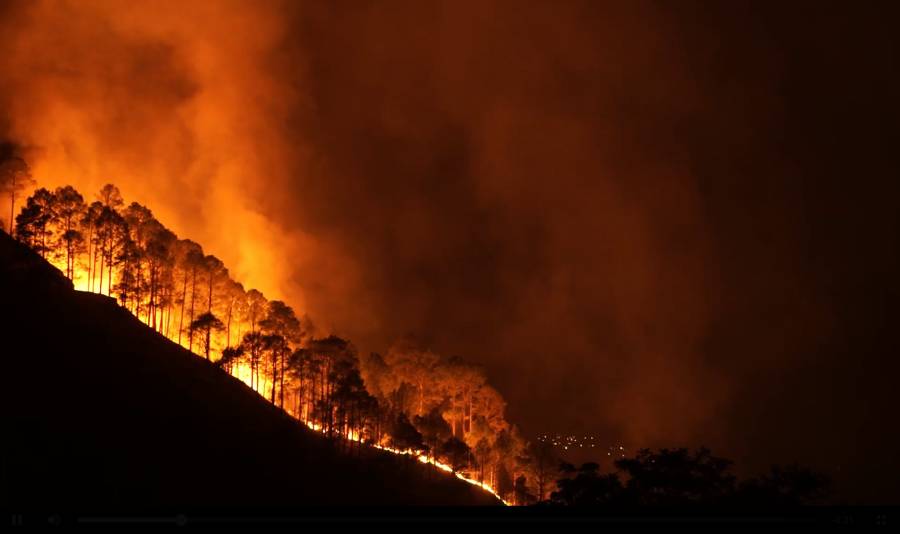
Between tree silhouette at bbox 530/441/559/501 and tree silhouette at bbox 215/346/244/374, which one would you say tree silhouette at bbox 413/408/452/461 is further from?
tree silhouette at bbox 215/346/244/374

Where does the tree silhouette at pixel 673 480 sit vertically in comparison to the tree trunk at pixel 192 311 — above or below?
below

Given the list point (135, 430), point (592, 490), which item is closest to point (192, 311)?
point (135, 430)

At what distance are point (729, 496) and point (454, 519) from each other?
139 feet

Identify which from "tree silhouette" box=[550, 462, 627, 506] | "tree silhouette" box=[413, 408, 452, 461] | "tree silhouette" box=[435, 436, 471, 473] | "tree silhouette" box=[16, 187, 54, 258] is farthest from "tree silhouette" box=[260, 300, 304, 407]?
"tree silhouette" box=[550, 462, 627, 506]

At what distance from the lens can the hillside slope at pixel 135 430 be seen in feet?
297

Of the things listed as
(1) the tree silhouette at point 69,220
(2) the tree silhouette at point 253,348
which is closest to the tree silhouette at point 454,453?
(2) the tree silhouette at point 253,348

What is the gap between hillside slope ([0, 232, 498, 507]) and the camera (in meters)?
90.6

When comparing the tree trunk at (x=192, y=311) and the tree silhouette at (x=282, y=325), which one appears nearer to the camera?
the tree trunk at (x=192, y=311)

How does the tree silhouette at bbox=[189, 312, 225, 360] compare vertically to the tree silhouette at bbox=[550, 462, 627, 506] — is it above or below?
above

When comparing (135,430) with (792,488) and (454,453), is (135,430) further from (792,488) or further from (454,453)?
(792,488)

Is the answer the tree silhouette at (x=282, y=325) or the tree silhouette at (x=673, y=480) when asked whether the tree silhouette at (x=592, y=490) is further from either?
the tree silhouette at (x=282, y=325)

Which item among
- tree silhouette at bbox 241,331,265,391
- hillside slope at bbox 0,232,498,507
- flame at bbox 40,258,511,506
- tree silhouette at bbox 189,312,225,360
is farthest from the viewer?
tree silhouette at bbox 241,331,265,391

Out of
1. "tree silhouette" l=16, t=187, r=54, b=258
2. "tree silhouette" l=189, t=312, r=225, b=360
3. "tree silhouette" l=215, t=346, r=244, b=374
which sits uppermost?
"tree silhouette" l=16, t=187, r=54, b=258

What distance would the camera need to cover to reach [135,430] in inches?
4033
